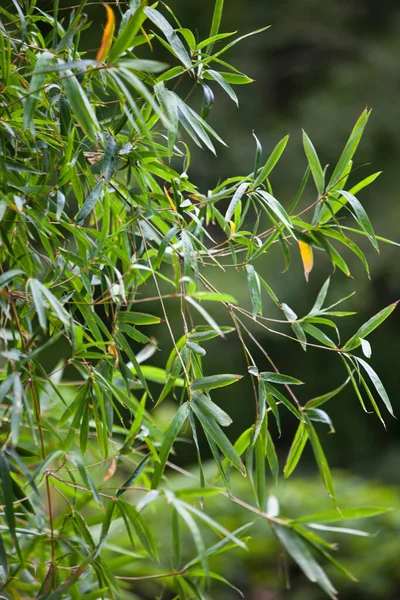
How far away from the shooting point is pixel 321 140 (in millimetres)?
Result: 2916

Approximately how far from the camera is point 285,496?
184 cm

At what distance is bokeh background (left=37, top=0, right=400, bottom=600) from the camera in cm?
280

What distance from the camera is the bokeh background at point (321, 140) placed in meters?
2.80

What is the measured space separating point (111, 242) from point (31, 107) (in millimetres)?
126

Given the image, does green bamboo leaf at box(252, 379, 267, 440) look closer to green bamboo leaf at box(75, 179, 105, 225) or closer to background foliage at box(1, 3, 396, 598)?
background foliage at box(1, 3, 396, 598)

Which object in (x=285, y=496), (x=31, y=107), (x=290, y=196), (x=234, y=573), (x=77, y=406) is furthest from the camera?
(x=290, y=196)

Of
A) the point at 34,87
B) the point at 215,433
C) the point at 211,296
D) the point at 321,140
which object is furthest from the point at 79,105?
the point at 321,140

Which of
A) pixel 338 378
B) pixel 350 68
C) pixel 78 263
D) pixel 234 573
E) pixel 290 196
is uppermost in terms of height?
pixel 78 263

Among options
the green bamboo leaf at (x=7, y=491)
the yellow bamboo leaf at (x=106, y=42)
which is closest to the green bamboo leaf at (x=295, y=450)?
the green bamboo leaf at (x=7, y=491)

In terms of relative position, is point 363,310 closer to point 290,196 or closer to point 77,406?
point 290,196

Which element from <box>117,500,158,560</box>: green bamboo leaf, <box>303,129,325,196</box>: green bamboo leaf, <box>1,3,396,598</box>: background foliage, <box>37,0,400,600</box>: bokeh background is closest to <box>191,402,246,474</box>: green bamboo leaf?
<box>1,3,396,598</box>: background foliage

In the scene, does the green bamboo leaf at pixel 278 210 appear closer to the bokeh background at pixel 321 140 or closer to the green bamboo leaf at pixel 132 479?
the green bamboo leaf at pixel 132 479

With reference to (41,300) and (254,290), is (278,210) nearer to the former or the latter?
(254,290)

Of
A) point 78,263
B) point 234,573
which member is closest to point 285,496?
point 234,573
